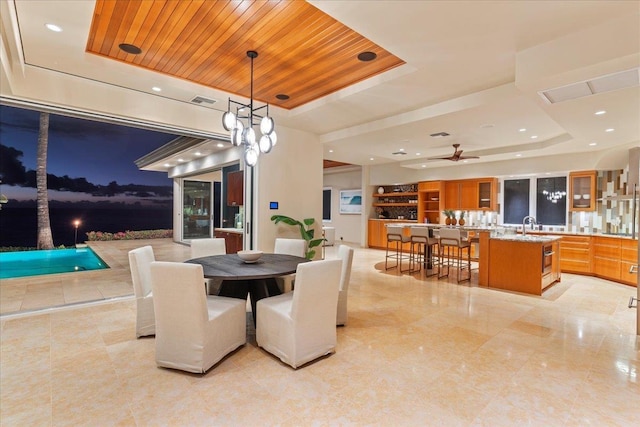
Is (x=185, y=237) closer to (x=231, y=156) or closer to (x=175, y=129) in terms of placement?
(x=231, y=156)

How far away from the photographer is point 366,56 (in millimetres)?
3502

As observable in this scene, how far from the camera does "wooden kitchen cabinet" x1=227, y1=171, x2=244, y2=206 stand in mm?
6992

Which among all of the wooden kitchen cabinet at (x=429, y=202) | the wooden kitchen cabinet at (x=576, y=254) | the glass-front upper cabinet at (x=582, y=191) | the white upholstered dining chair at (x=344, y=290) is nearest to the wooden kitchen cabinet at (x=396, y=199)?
the wooden kitchen cabinet at (x=429, y=202)

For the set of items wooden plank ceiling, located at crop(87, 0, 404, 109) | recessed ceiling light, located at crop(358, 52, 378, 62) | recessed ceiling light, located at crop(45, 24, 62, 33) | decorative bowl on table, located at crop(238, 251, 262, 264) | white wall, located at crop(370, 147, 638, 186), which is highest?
wooden plank ceiling, located at crop(87, 0, 404, 109)

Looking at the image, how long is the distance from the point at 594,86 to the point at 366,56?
233cm

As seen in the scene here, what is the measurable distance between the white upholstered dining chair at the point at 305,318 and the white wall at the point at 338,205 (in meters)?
8.71

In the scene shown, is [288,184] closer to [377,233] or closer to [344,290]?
[344,290]

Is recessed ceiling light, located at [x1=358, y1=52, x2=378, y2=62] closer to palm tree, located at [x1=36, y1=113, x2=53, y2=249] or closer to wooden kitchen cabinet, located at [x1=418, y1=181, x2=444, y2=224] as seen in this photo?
wooden kitchen cabinet, located at [x1=418, y1=181, x2=444, y2=224]

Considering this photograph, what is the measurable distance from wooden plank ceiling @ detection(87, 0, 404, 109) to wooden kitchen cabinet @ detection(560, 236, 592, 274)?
5841 millimetres

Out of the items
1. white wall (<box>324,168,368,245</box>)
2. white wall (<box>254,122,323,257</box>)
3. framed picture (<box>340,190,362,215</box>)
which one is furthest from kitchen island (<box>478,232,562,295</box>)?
framed picture (<box>340,190,362,215</box>)

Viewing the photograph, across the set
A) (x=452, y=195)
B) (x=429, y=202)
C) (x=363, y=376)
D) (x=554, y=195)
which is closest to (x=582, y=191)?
(x=554, y=195)

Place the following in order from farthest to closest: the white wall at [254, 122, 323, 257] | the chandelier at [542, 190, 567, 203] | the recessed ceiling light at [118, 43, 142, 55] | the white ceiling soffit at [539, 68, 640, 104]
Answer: the chandelier at [542, 190, 567, 203]
the white wall at [254, 122, 323, 257]
the recessed ceiling light at [118, 43, 142, 55]
the white ceiling soffit at [539, 68, 640, 104]

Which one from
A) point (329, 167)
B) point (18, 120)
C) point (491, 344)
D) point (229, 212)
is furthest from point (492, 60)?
point (18, 120)

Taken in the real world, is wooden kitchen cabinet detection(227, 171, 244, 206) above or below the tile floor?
above
